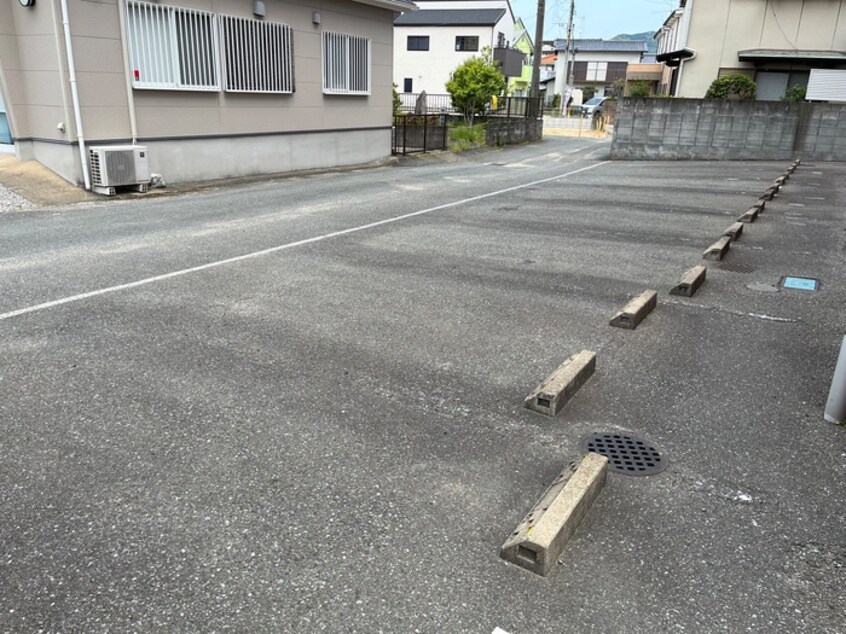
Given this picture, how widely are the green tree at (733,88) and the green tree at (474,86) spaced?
30.9 feet

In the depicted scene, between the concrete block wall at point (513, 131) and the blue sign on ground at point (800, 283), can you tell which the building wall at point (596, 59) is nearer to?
the concrete block wall at point (513, 131)

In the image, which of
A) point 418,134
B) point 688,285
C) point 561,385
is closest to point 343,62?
point 418,134

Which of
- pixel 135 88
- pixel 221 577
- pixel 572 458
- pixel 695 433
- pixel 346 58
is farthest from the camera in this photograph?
pixel 346 58

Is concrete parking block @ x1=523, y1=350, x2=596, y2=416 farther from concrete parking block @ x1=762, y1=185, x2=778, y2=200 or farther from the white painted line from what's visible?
concrete parking block @ x1=762, y1=185, x2=778, y2=200

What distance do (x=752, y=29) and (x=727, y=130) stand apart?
683 cm

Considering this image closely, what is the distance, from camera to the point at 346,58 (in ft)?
54.8

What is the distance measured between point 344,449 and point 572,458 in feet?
3.69

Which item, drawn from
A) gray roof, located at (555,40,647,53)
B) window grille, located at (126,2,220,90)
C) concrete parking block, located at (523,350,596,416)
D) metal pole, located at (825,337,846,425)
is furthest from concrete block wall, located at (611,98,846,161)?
gray roof, located at (555,40,647,53)

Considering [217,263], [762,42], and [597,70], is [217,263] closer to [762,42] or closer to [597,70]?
[762,42]

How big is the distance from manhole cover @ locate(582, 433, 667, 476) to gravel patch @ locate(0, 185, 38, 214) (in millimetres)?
9932

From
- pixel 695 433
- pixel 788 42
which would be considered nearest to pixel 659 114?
pixel 788 42

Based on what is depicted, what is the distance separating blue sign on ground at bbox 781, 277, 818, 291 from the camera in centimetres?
631

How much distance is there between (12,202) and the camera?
10.3 m

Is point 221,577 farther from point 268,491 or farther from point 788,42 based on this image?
point 788,42
